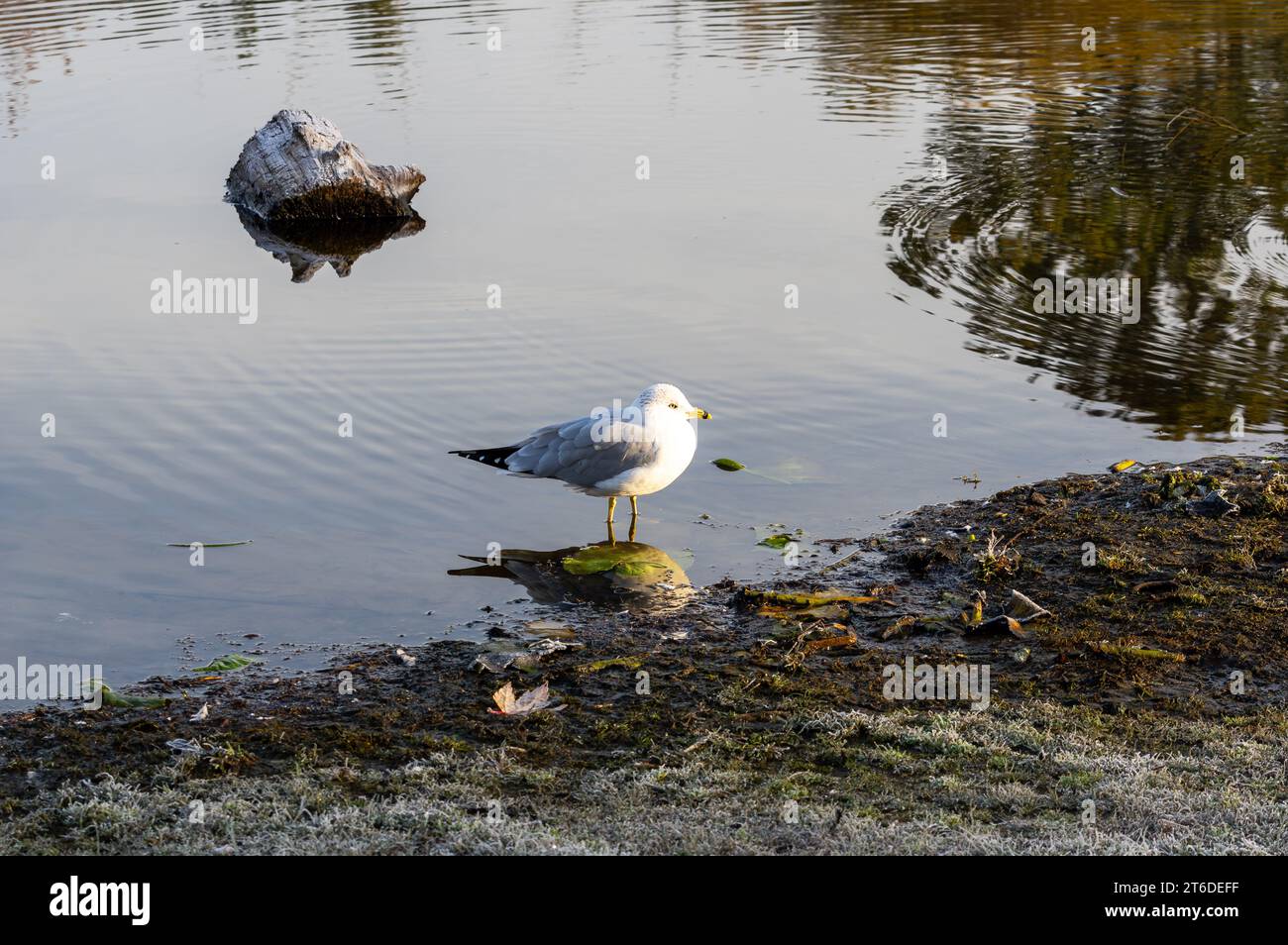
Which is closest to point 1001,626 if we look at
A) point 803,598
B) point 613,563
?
point 803,598

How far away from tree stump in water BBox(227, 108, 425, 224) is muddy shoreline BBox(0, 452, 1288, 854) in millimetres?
9469

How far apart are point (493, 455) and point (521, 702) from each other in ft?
10.4

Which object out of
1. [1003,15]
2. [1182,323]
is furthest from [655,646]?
[1003,15]

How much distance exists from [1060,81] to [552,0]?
14.9m

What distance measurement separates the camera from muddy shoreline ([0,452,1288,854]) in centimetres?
506

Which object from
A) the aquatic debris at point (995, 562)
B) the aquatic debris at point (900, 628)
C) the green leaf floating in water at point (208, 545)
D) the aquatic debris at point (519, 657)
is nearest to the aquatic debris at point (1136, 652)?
the aquatic debris at point (900, 628)

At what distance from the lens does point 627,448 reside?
849 centimetres

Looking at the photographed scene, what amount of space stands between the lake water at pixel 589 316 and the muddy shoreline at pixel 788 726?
0.88m

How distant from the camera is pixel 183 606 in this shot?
7.89 m

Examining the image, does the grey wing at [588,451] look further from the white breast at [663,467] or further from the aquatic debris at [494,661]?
the aquatic debris at [494,661]

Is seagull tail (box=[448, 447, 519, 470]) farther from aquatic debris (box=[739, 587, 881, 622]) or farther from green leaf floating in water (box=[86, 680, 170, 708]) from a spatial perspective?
green leaf floating in water (box=[86, 680, 170, 708])

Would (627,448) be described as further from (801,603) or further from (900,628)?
(900,628)

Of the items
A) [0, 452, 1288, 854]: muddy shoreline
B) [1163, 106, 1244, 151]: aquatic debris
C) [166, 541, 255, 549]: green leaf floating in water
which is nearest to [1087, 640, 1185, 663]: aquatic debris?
[0, 452, 1288, 854]: muddy shoreline

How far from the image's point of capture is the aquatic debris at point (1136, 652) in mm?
6520
